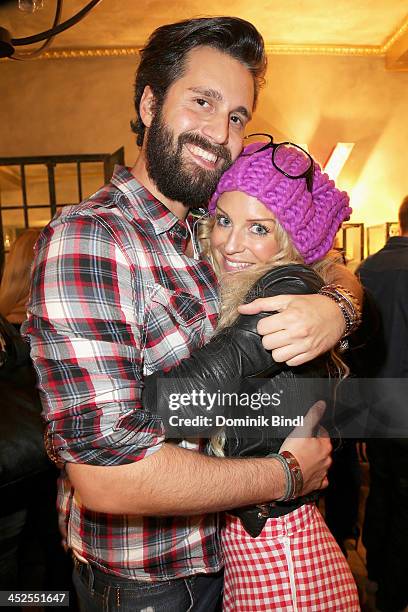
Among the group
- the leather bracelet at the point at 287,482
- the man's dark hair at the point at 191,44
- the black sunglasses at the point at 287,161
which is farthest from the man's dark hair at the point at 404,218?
the leather bracelet at the point at 287,482

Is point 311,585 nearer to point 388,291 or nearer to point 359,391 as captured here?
point 359,391

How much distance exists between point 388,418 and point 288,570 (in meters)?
1.38

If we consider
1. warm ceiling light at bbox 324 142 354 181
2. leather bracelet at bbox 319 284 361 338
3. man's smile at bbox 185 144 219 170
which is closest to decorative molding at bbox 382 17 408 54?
warm ceiling light at bbox 324 142 354 181

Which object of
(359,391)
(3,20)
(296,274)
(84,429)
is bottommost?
(359,391)

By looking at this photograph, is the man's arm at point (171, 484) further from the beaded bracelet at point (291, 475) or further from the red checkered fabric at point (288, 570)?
the red checkered fabric at point (288, 570)

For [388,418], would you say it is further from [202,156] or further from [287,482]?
[202,156]

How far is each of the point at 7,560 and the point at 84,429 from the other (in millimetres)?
975

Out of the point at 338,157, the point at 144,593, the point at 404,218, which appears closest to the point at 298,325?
the point at 144,593

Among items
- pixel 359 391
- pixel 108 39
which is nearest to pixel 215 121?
pixel 359 391

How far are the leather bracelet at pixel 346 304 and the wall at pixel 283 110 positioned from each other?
13.9ft

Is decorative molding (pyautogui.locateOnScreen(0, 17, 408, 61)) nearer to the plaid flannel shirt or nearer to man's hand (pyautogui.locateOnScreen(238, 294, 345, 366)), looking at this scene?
the plaid flannel shirt

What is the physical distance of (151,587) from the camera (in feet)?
3.31

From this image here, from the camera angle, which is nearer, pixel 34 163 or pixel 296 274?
pixel 296 274

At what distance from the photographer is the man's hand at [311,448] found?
1.04m
